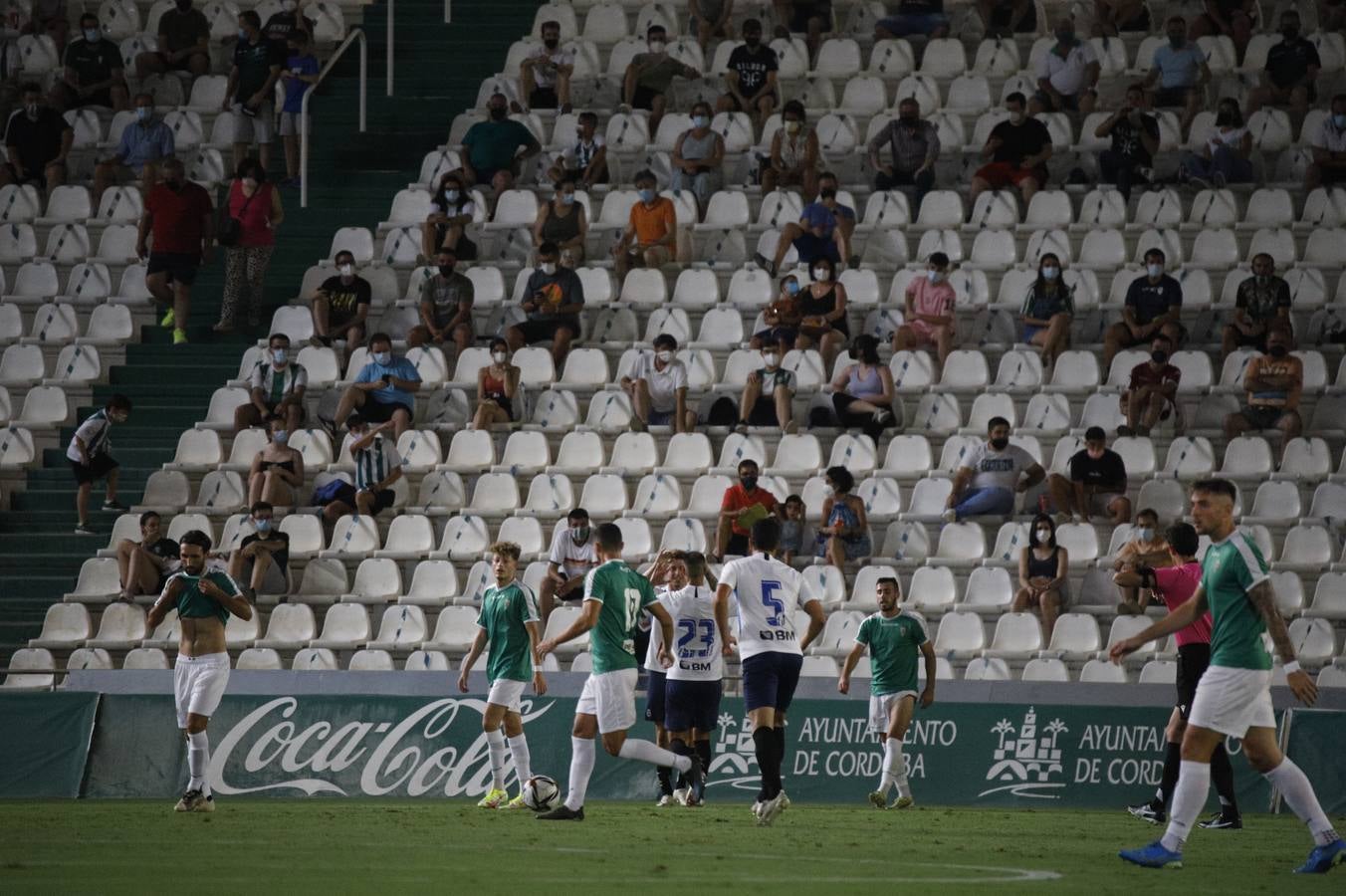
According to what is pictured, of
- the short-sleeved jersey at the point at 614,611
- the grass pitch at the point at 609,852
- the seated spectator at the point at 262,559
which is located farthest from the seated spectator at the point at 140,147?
the short-sleeved jersey at the point at 614,611

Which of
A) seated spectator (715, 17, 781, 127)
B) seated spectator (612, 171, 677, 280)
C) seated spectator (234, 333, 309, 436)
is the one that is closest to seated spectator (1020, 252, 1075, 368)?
seated spectator (612, 171, 677, 280)

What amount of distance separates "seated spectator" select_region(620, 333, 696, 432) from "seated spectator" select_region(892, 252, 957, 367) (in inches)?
106

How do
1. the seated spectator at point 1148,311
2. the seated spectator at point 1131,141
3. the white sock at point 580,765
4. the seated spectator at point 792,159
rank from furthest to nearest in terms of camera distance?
the seated spectator at point 792,159 < the seated spectator at point 1131,141 < the seated spectator at point 1148,311 < the white sock at point 580,765

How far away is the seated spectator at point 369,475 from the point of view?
70.9 ft

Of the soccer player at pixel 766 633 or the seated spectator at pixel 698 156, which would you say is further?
the seated spectator at pixel 698 156

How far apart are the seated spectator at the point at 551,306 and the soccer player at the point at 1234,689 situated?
43.8 feet

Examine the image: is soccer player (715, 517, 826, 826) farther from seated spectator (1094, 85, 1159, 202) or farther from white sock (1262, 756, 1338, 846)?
seated spectator (1094, 85, 1159, 202)

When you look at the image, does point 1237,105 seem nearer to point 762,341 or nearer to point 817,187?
point 817,187

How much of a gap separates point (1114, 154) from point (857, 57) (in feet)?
13.6

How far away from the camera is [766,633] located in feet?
45.6

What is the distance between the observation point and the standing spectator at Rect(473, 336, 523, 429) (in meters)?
22.3

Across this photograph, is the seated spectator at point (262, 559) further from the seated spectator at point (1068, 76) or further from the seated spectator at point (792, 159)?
the seated spectator at point (1068, 76)

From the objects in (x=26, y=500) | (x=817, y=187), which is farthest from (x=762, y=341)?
(x=26, y=500)

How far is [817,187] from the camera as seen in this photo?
2453cm
